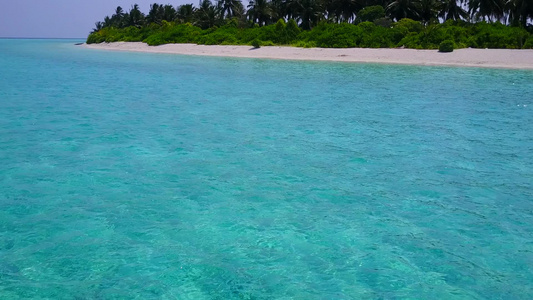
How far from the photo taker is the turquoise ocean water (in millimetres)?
4676

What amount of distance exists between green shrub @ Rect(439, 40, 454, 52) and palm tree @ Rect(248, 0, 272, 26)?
112 ft

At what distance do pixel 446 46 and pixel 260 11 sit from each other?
35663mm

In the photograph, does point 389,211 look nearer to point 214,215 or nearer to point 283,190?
point 283,190

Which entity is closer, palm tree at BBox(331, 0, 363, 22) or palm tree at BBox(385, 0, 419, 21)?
palm tree at BBox(385, 0, 419, 21)

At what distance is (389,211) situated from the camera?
653 centimetres

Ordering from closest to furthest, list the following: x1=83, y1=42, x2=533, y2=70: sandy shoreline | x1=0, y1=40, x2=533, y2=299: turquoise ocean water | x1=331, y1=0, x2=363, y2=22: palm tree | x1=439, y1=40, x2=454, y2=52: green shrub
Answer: x1=0, y1=40, x2=533, y2=299: turquoise ocean water < x1=83, y1=42, x2=533, y2=70: sandy shoreline < x1=439, y1=40, x2=454, y2=52: green shrub < x1=331, y1=0, x2=363, y2=22: palm tree

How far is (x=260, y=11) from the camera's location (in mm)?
67688

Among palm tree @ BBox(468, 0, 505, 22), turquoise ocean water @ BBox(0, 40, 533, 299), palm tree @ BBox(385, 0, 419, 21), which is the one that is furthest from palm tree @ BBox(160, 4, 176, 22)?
turquoise ocean water @ BBox(0, 40, 533, 299)

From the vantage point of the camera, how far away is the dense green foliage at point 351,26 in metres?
41.3

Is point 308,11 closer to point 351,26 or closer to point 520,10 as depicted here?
point 351,26

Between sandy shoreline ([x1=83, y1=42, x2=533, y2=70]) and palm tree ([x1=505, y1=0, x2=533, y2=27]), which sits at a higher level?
palm tree ([x1=505, y1=0, x2=533, y2=27])

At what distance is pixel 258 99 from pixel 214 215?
1183 cm

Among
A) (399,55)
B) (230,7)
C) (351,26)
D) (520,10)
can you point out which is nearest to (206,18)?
(230,7)

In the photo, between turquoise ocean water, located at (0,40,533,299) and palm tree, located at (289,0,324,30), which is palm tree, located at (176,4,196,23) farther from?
turquoise ocean water, located at (0,40,533,299)
